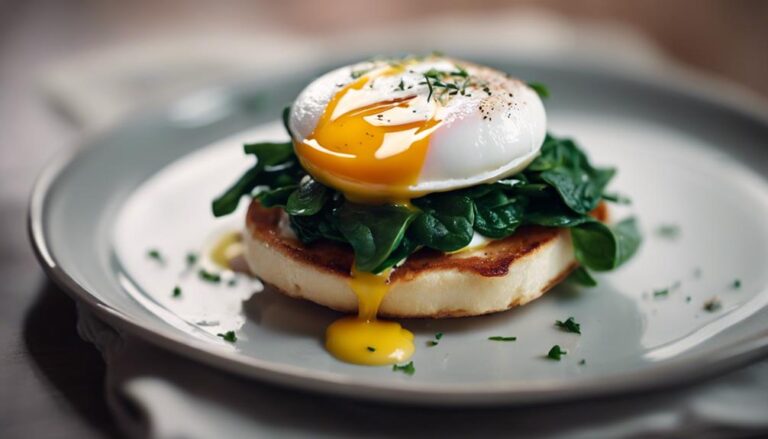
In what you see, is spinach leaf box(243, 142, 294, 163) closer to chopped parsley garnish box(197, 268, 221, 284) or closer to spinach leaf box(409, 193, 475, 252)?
chopped parsley garnish box(197, 268, 221, 284)

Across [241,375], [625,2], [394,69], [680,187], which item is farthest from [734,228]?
[625,2]

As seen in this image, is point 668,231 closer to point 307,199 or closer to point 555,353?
→ point 555,353

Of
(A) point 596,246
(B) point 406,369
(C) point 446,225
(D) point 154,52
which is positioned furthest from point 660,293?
(D) point 154,52

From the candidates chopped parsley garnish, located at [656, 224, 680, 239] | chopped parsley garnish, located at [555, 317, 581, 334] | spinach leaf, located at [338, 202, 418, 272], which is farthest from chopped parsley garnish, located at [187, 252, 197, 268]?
chopped parsley garnish, located at [656, 224, 680, 239]

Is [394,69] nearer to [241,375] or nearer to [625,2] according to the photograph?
[241,375]

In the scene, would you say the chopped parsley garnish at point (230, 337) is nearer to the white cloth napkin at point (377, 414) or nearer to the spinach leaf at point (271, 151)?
the white cloth napkin at point (377, 414)

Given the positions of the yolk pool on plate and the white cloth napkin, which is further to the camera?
the yolk pool on plate

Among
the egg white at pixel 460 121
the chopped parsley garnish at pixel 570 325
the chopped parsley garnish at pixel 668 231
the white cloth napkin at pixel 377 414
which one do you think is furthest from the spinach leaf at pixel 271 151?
the chopped parsley garnish at pixel 668 231
